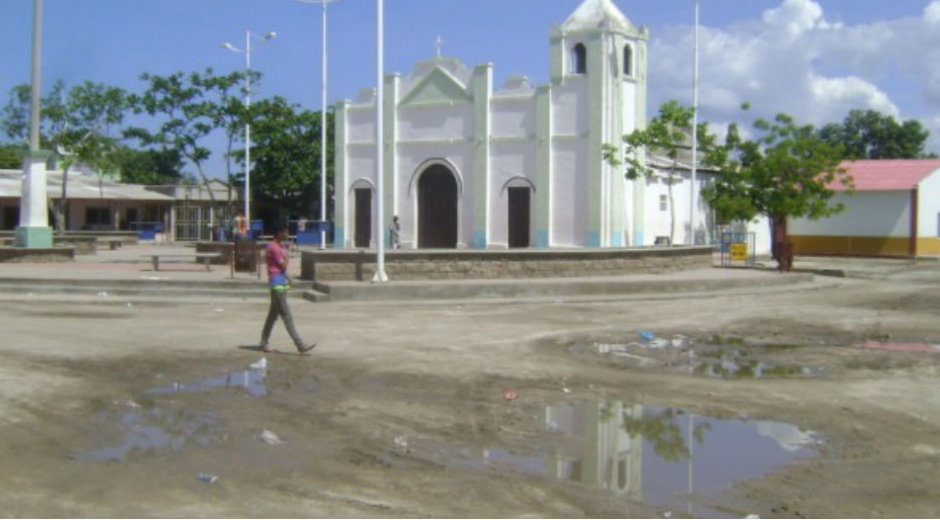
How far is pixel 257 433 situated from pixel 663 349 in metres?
A: 7.73

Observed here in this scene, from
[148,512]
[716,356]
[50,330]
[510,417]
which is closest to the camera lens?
[148,512]

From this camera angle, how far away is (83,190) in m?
59.9

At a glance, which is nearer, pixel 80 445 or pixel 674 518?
pixel 674 518

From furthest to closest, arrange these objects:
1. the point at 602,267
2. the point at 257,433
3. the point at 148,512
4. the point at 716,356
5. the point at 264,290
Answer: the point at 602,267
the point at 264,290
the point at 716,356
the point at 257,433
the point at 148,512

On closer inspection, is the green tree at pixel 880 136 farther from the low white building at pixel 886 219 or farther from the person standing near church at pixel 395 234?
the person standing near church at pixel 395 234

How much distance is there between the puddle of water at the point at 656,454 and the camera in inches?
299

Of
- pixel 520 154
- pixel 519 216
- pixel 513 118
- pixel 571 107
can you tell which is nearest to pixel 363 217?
pixel 519 216

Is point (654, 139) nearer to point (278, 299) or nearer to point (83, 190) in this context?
point (278, 299)

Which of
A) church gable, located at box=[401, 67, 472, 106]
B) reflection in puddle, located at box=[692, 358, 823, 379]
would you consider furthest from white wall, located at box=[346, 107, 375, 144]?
reflection in puddle, located at box=[692, 358, 823, 379]

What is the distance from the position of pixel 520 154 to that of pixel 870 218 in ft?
63.1

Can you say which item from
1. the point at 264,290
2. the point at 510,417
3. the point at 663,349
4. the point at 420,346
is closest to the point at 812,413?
the point at 510,417

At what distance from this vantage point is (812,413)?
10219mm

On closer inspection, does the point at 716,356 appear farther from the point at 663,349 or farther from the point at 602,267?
the point at 602,267

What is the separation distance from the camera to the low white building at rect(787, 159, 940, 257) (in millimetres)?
46750
